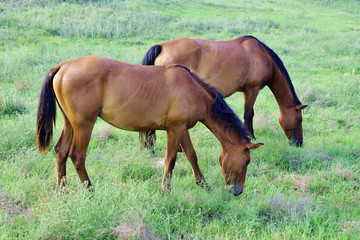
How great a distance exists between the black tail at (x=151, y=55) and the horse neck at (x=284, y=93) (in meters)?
2.26

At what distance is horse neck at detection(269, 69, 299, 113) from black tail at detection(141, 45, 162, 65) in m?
2.26

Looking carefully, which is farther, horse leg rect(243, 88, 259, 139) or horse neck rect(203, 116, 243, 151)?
horse leg rect(243, 88, 259, 139)

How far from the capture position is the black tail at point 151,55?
5902 millimetres

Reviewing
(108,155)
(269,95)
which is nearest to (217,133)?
(108,155)

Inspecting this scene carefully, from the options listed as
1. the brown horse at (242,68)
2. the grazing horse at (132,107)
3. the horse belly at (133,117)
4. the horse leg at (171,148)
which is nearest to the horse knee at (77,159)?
the grazing horse at (132,107)

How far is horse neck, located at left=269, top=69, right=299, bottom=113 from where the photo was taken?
21.1 feet

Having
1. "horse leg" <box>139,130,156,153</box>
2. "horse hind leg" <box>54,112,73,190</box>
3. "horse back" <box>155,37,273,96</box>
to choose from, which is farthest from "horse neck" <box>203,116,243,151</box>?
"horse back" <box>155,37,273,96</box>

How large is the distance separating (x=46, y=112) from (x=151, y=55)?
7.58 ft

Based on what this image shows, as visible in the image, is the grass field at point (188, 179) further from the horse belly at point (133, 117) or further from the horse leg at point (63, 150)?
the horse belly at point (133, 117)

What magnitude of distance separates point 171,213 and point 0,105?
4.51m

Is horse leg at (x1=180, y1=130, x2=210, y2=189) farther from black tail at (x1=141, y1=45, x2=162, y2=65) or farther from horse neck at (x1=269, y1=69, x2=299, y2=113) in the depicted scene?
horse neck at (x1=269, y1=69, x2=299, y2=113)

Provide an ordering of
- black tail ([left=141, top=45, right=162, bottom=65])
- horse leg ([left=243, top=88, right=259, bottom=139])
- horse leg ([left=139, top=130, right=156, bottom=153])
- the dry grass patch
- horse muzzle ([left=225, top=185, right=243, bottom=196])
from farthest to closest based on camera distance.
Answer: horse leg ([left=243, top=88, right=259, bottom=139])
black tail ([left=141, top=45, right=162, bottom=65])
horse leg ([left=139, top=130, right=156, bottom=153])
the dry grass patch
horse muzzle ([left=225, top=185, right=243, bottom=196])

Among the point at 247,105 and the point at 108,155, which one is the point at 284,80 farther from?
the point at 108,155

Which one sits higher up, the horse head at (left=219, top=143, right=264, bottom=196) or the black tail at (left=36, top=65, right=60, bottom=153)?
the black tail at (left=36, top=65, right=60, bottom=153)
